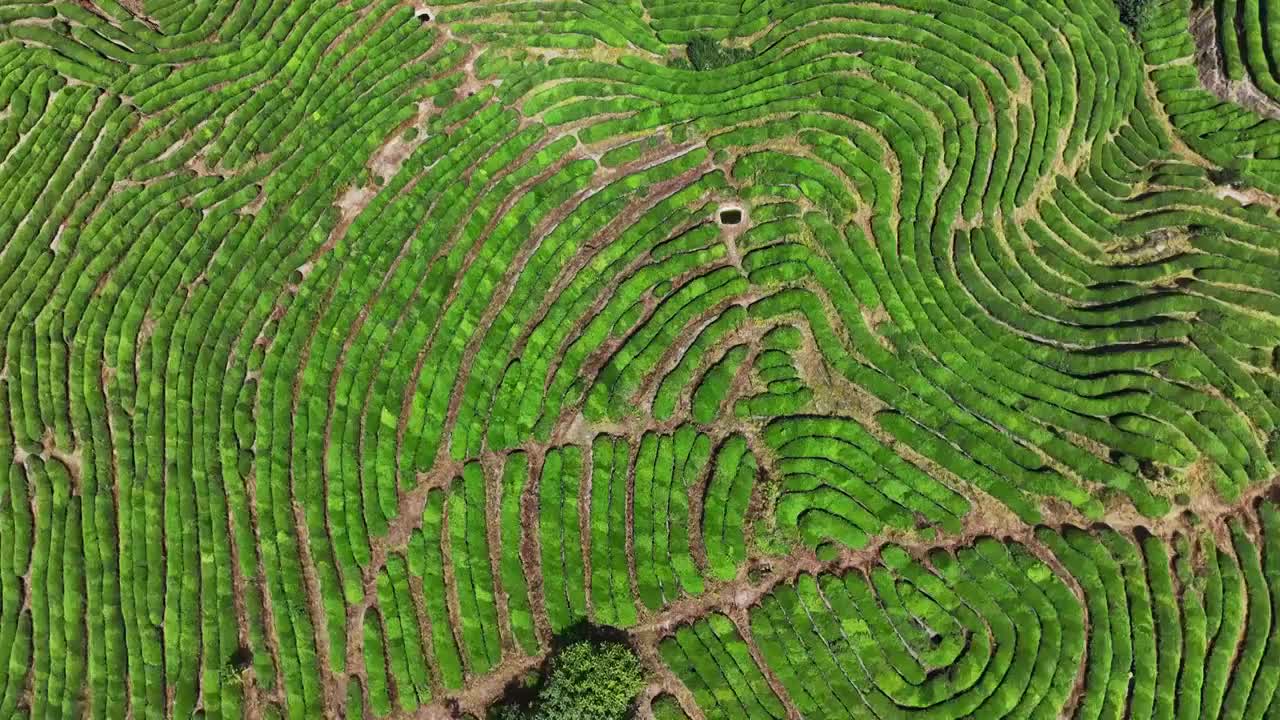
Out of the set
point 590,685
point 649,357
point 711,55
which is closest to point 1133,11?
point 711,55

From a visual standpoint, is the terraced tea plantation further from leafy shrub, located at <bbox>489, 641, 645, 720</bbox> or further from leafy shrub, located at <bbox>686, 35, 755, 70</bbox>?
leafy shrub, located at <bbox>489, 641, 645, 720</bbox>

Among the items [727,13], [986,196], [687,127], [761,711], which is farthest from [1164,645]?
[727,13]

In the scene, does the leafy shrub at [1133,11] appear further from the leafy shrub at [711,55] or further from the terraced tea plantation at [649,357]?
the leafy shrub at [711,55]

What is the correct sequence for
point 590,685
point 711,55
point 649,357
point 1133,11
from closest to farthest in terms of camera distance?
1. point 590,685
2. point 649,357
3. point 1133,11
4. point 711,55

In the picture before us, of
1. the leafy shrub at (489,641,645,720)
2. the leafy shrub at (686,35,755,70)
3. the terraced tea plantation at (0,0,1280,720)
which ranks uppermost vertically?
the leafy shrub at (686,35,755,70)

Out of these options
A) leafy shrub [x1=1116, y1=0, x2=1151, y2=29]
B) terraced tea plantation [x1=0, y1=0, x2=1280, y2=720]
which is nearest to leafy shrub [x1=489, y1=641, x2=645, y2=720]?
terraced tea plantation [x1=0, y1=0, x2=1280, y2=720]

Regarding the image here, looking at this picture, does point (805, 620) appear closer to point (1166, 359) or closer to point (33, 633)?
point (1166, 359)

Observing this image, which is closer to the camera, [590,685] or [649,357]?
[590,685]

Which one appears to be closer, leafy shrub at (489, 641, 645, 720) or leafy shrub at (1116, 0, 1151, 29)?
leafy shrub at (489, 641, 645, 720)

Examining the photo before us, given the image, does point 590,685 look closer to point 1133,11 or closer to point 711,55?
point 711,55
